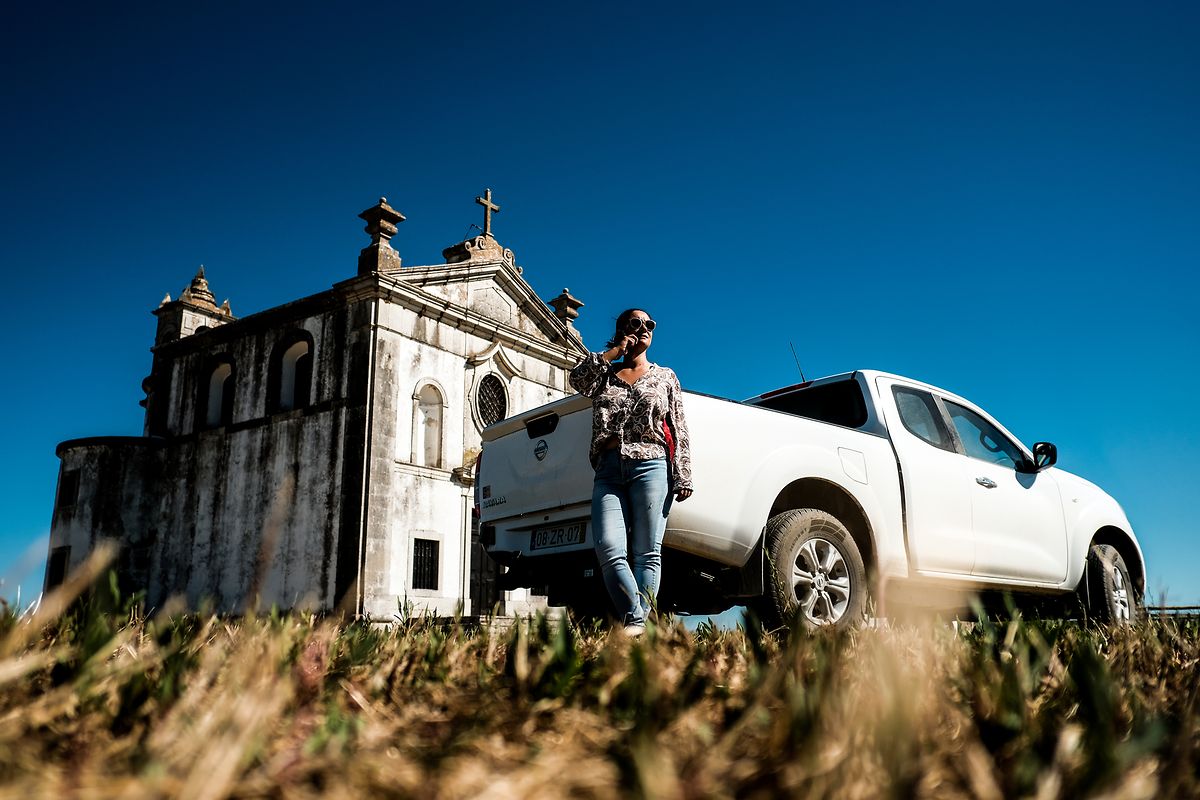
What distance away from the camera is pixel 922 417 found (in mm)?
6957

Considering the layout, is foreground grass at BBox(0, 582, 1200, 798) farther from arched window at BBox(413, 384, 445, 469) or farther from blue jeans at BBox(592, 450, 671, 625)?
arched window at BBox(413, 384, 445, 469)

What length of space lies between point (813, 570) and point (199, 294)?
25930 mm

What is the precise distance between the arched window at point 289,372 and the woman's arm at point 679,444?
62.4 feet

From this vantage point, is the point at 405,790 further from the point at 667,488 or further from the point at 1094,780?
the point at 667,488

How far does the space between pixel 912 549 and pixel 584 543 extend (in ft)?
7.94

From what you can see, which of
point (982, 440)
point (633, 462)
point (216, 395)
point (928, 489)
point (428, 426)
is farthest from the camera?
point (216, 395)

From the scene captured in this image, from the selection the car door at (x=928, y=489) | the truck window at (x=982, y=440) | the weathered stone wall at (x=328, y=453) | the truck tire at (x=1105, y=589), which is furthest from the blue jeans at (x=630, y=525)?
the weathered stone wall at (x=328, y=453)

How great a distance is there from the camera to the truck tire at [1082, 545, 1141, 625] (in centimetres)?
790

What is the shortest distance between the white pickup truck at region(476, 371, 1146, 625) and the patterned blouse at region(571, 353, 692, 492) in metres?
0.24

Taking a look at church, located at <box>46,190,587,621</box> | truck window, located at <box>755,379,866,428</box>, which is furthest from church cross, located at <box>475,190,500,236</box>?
truck window, located at <box>755,379,866,428</box>

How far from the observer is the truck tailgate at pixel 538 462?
5.67 meters

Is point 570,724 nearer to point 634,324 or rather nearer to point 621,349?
point 621,349

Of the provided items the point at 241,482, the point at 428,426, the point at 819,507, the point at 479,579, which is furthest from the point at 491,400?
the point at 819,507

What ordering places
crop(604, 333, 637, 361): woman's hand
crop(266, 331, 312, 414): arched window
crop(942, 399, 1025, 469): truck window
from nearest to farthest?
crop(604, 333, 637, 361): woman's hand
crop(942, 399, 1025, 469): truck window
crop(266, 331, 312, 414): arched window
